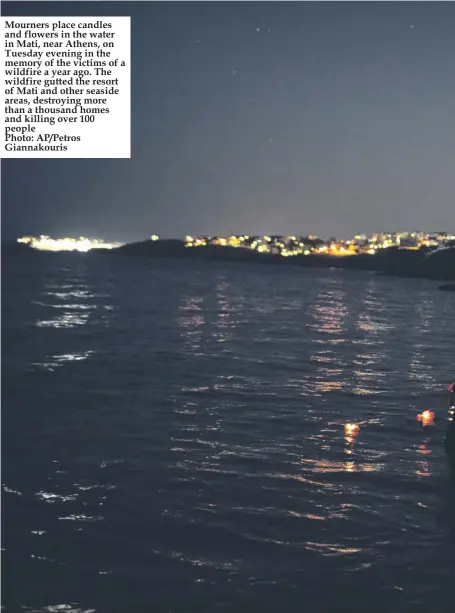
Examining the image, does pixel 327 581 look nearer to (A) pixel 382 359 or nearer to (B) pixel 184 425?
(B) pixel 184 425

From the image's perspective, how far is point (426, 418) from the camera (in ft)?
81.5

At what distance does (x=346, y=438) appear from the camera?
22.5 meters

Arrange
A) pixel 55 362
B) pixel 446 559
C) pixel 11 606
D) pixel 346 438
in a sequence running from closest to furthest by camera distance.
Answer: pixel 11 606 → pixel 446 559 → pixel 346 438 → pixel 55 362

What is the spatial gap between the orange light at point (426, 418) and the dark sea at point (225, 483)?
30cm

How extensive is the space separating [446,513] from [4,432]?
1303cm

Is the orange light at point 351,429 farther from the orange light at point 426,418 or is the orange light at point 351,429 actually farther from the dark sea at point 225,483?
the orange light at point 426,418

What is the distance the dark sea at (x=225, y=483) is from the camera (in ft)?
42.2

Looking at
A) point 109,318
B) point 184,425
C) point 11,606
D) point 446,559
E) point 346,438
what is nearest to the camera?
point 11,606

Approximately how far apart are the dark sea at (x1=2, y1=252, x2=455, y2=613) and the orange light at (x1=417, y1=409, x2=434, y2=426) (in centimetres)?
30

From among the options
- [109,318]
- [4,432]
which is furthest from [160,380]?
[109,318]

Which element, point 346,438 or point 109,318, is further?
point 109,318

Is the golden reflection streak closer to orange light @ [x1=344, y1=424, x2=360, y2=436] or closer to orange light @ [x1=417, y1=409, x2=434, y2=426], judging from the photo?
orange light @ [x1=417, y1=409, x2=434, y2=426]
